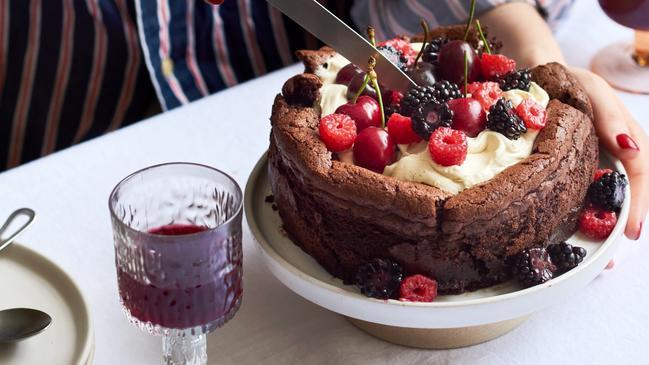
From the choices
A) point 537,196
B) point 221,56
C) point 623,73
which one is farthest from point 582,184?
point 221,56

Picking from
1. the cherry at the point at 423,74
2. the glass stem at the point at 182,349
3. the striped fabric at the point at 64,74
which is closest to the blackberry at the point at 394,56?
the cherry at the point at 423,74

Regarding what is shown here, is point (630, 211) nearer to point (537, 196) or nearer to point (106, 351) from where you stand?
point (537, 196)

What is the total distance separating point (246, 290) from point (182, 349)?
0.22 m

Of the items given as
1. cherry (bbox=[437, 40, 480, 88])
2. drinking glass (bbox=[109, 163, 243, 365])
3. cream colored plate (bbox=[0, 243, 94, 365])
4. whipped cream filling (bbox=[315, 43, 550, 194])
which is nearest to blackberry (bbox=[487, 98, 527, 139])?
whipped cream filling (bbox=[315, 43, 550, 194])

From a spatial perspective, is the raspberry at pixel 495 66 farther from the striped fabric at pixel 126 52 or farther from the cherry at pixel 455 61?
the striped fabric at pixel 126 52

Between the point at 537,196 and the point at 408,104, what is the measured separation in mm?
204

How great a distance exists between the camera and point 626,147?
3.83 ft

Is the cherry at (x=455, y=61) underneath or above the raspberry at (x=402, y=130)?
above

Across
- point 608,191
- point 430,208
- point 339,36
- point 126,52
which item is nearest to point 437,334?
point 430,208

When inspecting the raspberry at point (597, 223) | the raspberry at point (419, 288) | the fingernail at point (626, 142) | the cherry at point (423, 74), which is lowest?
the raspberry at point (419, 288)

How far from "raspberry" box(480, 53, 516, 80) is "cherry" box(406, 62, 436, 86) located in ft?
0.27

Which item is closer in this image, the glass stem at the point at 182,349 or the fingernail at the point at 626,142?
the glass stem at the point at 182,349

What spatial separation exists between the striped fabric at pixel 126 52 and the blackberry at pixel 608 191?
2.06 ft

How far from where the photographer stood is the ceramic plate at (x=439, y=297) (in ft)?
3.04
